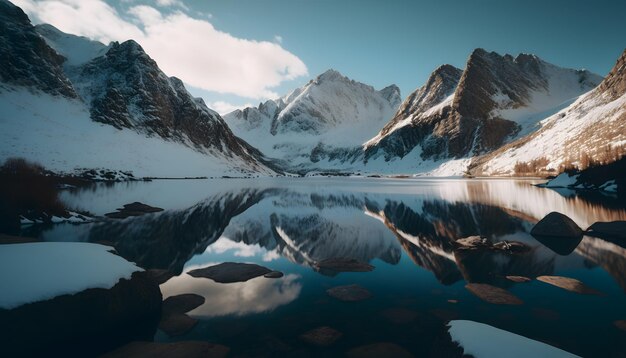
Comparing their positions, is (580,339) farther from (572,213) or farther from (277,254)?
(572,213)

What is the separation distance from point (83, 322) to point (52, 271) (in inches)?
66.2

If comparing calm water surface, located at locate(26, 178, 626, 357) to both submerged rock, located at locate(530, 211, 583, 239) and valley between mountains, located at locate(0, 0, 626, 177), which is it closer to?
submerged rock, located at locate(530, 211, 583, 239)

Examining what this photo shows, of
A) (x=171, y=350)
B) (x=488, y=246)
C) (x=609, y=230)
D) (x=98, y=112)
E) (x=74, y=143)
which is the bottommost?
(x=171, y=350)

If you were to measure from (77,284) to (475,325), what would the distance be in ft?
33.9

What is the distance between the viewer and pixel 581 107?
108625mm

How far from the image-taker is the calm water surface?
333 inches

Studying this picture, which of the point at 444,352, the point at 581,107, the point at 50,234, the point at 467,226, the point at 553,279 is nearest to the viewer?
the point at 444,352

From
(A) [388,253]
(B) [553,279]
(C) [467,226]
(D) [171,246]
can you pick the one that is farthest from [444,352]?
(C) [467,226]

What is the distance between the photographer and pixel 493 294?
11.2m

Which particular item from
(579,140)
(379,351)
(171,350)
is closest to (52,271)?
(171,350)

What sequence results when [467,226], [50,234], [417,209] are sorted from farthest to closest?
[417,209], [467,226], [50,234]

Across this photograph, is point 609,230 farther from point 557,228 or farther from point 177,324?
point 177,324

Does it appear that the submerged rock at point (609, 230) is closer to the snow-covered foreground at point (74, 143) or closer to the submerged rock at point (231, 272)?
the submerged rock at point (231, 272)

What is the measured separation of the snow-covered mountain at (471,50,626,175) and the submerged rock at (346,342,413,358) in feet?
254
